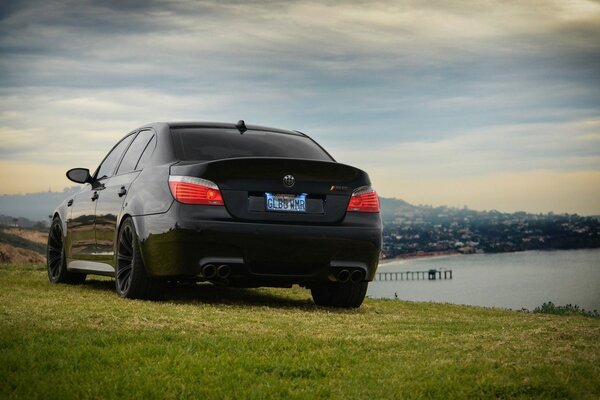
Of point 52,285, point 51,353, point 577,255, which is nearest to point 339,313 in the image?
point 51,353

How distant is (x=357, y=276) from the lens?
909 centimetres

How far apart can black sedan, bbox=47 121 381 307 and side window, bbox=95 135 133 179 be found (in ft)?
3.34

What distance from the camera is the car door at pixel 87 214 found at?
35.4 feet

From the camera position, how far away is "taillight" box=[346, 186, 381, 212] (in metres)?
8.96

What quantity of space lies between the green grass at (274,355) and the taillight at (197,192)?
103 centimetres

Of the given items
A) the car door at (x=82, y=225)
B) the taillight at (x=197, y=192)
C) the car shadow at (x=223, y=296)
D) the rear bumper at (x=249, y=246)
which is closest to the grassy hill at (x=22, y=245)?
the car door at (x=82, y=225)

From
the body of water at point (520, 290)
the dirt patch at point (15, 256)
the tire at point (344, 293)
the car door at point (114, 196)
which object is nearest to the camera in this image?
the tire at point (344, 293)

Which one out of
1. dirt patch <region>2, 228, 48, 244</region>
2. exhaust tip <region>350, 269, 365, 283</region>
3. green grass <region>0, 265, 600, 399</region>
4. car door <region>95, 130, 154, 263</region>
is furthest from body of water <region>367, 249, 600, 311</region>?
green grass <region>0, 265, 600, 399</region>

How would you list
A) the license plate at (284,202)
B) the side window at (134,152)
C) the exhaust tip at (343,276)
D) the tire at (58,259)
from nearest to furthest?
the license plate at (284,202), the exhaust tip at (343,276), the side window at (134,152), the tire at (58,259)

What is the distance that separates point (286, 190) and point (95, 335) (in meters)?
2.68

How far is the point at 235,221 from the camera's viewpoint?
27.9ft

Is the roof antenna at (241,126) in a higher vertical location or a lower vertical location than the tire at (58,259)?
higher

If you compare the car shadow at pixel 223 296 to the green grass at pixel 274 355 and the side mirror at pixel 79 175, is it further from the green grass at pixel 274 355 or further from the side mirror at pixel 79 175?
the side mirror at pixel 79 175

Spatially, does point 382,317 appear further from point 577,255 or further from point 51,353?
point 577,255
